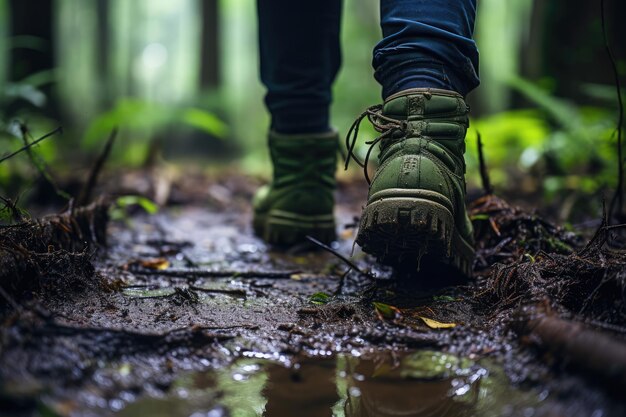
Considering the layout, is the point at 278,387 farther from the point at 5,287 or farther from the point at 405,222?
the point at 5,287

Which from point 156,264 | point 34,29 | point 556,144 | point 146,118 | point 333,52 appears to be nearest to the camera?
point 156,264

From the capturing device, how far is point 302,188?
2.53 m

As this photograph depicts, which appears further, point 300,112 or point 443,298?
point 300,112

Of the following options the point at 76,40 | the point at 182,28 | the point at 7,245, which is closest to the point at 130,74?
the point at 76,40

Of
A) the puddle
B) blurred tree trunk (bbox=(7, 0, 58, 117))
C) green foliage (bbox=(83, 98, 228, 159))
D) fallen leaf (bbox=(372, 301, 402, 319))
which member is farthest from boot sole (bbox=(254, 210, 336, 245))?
blurred tree trunk (bbox=(7, 0, 58, 117))

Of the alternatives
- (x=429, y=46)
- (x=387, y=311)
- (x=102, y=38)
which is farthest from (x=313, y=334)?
(x=102, y=38)

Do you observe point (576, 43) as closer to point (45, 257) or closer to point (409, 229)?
point (409, 229)

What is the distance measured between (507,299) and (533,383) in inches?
18.6

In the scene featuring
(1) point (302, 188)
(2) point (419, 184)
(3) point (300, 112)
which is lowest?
(1) point (302, 188)

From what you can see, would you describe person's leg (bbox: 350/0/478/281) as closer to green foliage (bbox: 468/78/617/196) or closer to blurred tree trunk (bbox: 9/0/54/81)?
green foliage (bbox: 468/78/617/196)

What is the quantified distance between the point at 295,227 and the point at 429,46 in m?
1.11

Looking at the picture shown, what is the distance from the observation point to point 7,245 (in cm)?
148

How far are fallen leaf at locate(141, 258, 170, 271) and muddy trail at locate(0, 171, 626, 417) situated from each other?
0.05ft

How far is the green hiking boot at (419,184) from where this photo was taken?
1564 mm
